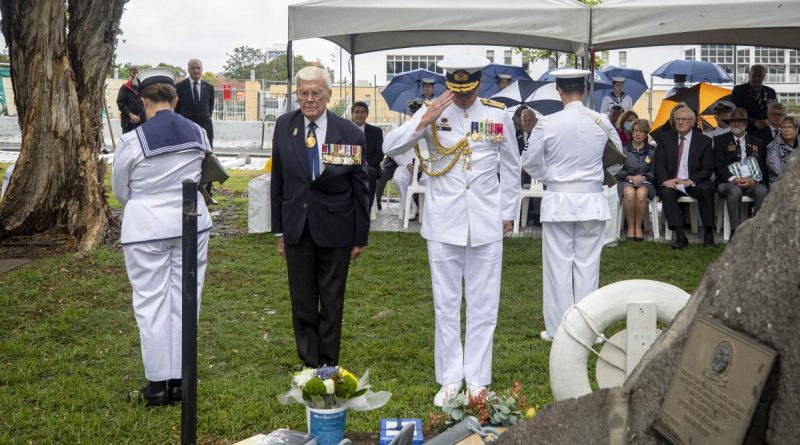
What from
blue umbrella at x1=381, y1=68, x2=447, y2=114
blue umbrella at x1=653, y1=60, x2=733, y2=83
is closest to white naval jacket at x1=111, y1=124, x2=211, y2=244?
blue umbrella at x1=381, y1=68, x2=447, y2=114

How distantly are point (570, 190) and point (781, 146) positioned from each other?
5938 mm

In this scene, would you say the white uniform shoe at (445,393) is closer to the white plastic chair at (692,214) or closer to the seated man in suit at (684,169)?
the seated man in suit at (684,169)

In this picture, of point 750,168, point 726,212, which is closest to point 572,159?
point 726,212

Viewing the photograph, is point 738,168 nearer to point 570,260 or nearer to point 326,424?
point 570,260

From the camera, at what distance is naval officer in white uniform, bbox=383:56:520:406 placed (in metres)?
5.65

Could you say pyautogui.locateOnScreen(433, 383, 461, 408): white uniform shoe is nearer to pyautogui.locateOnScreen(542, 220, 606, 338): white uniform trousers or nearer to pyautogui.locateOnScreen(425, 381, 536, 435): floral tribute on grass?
pyautogui.locateOnScreen(425, 381, 536, 435): floral tribute on grass

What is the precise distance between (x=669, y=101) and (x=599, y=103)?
12.4 ft

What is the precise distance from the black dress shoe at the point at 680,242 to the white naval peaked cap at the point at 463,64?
659 cm

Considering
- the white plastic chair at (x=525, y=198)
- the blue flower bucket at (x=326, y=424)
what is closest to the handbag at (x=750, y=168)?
the white plastic chair at (x=525, y=198)

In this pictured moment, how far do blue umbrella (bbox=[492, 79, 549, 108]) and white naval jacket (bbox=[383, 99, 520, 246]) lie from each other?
895cm

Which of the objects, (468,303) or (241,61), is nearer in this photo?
(468,303)

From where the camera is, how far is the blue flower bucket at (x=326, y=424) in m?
3.82

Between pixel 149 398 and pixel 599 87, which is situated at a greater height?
pixel 599 87

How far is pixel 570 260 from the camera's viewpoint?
7.20 metres
